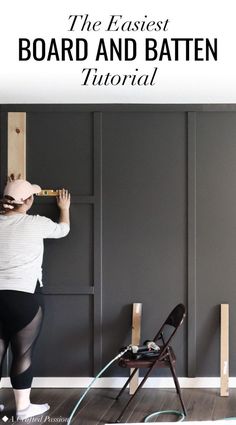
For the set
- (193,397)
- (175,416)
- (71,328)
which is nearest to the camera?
(175,416)

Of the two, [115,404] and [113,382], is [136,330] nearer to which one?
[113,382]

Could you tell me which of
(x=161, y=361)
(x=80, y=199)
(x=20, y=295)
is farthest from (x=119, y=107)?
(x=161, y=361)

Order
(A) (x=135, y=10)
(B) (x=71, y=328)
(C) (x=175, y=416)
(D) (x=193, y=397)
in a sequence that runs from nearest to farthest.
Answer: (A) (x=135, y=10)
(C) (x=175, y=416)
(D) (x=193, y=397)
(B) (x=71, y=328)

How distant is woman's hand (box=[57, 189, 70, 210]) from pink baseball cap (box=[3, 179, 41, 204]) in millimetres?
357

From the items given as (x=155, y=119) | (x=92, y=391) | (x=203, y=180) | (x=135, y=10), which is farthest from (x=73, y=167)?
(x=92, y=391)

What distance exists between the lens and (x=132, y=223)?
15.3ft

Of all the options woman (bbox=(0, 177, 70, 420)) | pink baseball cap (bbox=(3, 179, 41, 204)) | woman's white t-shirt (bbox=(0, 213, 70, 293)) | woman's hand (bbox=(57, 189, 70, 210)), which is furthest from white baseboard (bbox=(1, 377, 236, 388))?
pink baseball cap (bbox=(3, 179, 41, 204))

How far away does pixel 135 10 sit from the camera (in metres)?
3.72

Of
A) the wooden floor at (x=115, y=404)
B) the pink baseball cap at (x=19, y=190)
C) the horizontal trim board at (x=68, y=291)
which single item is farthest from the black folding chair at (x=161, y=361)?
the pink baseball cap at (x=19, y=190)

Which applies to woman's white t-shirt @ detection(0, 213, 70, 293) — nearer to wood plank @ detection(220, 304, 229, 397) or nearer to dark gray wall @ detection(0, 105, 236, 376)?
dark gray wall @ detection(0, 105, 236, 376)

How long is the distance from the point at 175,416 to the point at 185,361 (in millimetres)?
691

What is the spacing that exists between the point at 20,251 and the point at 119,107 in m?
1.58

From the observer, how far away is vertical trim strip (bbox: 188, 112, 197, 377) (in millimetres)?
4598

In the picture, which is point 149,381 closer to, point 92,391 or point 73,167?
point 92,391
